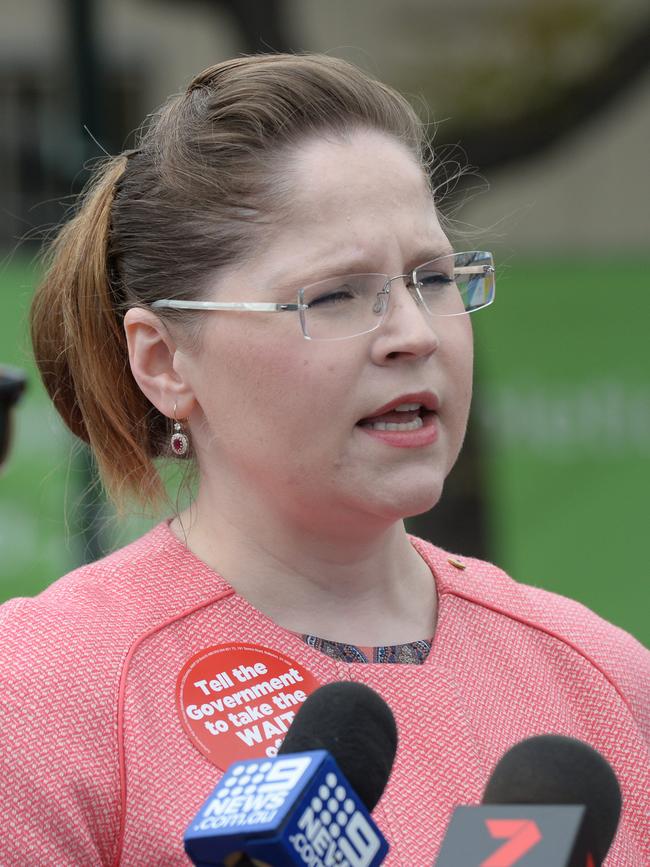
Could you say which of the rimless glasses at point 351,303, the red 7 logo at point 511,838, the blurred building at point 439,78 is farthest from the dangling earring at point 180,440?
the blurred building at point 439,78

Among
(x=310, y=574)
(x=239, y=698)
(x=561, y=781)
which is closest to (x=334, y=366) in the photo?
(x=310, y=574)

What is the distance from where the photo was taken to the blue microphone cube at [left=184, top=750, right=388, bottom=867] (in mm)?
1176

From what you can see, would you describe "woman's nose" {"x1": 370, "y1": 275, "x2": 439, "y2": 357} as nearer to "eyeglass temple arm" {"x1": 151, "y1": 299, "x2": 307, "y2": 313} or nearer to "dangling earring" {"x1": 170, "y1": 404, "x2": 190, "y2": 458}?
"eyeglass temple arm" {"x1": 151, "y1": 299, "x2": 307, "y2": 313}

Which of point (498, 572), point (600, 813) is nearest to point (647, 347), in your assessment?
point (498, 572)

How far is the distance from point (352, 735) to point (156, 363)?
92cm

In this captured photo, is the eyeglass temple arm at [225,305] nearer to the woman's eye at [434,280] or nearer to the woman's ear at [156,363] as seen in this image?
the woman's ear at [156,363]

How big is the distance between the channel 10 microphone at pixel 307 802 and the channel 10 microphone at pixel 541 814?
0.10 meters

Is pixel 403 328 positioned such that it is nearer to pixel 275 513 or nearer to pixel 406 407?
pixel 406 407

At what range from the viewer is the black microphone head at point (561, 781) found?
4.22 ft

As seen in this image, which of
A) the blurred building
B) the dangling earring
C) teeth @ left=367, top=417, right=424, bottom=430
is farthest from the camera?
the blurred building

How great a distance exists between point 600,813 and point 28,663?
2.74 feet

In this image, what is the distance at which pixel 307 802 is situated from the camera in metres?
1.21

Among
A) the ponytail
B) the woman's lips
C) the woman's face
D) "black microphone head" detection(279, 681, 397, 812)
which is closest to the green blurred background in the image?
the ponytail

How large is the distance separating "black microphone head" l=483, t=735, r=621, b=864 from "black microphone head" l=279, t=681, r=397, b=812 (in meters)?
0.11
